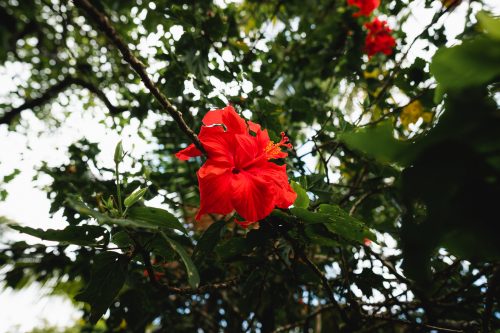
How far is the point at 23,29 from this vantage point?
357 centimetres

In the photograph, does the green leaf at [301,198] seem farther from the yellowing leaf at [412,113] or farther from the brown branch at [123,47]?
the yellowing leaf at [412,113]

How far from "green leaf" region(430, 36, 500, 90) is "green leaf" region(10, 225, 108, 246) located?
0.94 m

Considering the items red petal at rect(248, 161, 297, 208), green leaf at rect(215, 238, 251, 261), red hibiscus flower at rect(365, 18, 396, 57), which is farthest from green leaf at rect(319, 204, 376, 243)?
red hibiscus flower at rect(365, 18, 396, 57)

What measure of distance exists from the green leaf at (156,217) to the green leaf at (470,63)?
0.71 m

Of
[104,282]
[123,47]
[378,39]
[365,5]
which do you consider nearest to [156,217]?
[104,282]

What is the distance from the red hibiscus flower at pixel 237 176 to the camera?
1.00 meters

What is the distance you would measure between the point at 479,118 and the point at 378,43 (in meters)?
2.29

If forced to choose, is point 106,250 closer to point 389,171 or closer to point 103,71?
point 389,171

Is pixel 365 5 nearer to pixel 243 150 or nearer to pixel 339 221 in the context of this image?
pixel 243 150

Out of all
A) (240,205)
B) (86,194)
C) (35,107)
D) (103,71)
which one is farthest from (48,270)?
(35,107)

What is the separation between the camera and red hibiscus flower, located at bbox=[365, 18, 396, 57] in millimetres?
2363

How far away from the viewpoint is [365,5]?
252cm

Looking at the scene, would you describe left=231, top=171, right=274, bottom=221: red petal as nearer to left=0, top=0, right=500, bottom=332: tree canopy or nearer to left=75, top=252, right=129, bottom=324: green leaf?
left=0, top=0, right=500, bottom=332: tree canopy

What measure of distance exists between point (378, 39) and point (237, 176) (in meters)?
1.99
